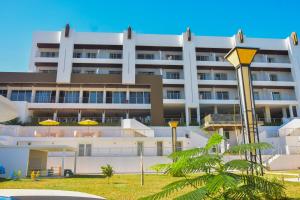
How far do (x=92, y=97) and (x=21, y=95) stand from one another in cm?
1092

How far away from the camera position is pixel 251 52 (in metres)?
7.65

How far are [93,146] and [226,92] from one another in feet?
84.5

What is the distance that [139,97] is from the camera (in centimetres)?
4259

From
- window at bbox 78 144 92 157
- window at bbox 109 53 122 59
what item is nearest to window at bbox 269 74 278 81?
window at bbox 109 53 122 59

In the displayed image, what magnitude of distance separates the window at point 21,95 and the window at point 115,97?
12032mm

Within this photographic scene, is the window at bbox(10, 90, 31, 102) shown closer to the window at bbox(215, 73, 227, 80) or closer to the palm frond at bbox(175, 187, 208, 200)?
the window at bbox(215, 73, 227, 80)

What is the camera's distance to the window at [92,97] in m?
41.8

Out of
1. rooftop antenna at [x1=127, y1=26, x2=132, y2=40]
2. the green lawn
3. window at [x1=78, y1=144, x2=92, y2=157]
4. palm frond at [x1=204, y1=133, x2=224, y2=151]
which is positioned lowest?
the green lawn

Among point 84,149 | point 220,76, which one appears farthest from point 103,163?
point 220,76

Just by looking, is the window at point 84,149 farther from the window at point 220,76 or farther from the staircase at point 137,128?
the window at point 220,76

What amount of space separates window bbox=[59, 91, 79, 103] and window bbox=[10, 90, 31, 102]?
4.76m

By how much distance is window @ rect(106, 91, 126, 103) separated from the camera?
42250mm

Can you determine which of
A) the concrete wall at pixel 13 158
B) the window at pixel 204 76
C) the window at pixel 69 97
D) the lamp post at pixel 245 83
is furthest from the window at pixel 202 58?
the lamp post at pixel 245 83

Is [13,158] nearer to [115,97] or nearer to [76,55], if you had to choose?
[115,97]
